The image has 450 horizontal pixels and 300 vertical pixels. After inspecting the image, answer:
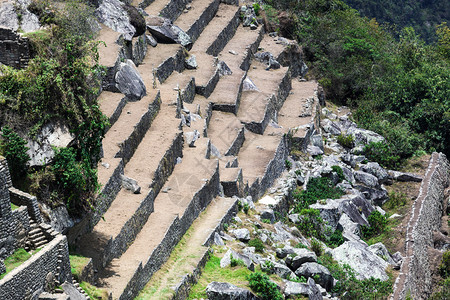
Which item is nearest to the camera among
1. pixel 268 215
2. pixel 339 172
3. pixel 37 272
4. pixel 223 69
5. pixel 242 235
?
pixel 37 272

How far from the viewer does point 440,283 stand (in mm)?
33188

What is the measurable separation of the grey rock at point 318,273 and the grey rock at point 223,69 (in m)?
15.3

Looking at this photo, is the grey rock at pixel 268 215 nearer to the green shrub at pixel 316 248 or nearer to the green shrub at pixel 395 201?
the green shrub at pixel 316 248

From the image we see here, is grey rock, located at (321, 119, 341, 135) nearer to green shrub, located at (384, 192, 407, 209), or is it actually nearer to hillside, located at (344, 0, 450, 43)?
green shrub, located at (384, 192, 407, 209)

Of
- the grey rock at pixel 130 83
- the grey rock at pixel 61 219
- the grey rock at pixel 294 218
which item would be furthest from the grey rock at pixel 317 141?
the grey rock at pixel 61 219

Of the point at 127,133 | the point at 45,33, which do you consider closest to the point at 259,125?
the point at 127,133

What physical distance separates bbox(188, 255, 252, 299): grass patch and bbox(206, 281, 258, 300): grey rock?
0.77 ft

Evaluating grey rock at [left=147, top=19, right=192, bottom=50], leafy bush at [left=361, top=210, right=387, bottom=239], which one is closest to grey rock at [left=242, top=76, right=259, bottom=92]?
grey rock at [left=147, top=19, right=192, bottom=50]

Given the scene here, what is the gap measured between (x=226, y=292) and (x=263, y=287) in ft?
4.59

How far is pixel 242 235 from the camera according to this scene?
26.3 metres

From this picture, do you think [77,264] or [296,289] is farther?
[296,289]

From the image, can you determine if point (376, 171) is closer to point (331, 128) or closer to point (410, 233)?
point (331, 128)

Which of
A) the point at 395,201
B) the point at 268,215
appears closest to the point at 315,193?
the point at 268,215

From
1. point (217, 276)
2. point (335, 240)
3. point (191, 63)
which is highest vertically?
point (217, 276)
